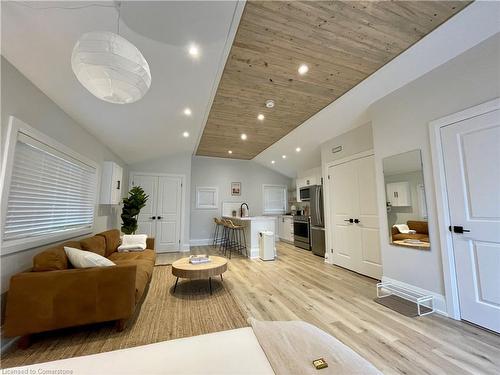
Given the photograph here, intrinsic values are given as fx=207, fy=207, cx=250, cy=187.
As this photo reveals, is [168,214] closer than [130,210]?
No

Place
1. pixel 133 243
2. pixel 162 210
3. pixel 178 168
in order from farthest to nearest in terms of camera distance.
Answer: pixel 178 168 → pixel 162 210 → pixel 133 243

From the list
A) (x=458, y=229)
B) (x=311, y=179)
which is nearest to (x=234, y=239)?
(x=311, y=179)

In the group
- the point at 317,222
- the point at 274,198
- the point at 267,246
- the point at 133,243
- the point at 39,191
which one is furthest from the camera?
the point at 274,198

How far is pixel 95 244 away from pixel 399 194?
435 cm

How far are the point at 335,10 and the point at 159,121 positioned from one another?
9.92 ft

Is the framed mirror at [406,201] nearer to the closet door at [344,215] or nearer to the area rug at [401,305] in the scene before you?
the area rug at [401,305]

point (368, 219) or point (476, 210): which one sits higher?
point (476, 210)

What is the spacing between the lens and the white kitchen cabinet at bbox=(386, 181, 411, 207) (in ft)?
9.20

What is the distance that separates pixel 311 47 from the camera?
236 cm

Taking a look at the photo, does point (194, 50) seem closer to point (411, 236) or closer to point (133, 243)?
point (133, 243)

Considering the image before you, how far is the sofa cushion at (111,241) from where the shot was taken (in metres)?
3.40

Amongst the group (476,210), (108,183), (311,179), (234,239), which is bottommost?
(234,239)

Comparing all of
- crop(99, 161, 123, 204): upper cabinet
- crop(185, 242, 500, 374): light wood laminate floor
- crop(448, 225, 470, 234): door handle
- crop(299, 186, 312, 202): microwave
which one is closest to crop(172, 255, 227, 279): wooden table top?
crop(185, 242, 500, 374): light wood laminate floor

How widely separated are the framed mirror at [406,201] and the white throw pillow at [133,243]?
161 inches
